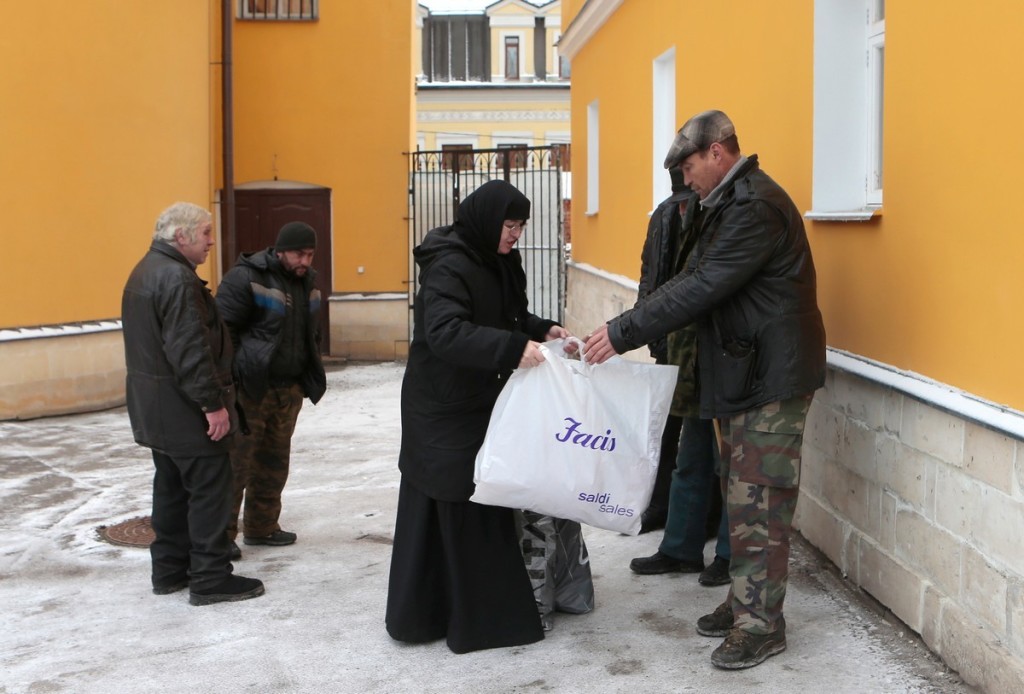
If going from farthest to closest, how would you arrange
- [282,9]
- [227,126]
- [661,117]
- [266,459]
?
1. [282,9]
2. [227,126]
3. [661,117]
4. [266,459]

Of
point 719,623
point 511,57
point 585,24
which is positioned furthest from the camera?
point 511,57

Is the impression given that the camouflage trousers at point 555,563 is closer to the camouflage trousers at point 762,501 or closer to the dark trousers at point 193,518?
the camouflage trousers at point 762,501

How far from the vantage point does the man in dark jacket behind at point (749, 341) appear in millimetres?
4285

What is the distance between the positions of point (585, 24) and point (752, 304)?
902 centimetres

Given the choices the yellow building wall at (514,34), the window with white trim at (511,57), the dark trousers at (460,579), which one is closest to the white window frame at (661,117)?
the dark trousers at (460,579)

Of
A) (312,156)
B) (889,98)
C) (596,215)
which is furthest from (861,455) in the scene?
(312,156)

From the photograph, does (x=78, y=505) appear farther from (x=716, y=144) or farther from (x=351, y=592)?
(x=716, y=144)

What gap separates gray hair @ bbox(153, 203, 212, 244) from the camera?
5348 millimetres

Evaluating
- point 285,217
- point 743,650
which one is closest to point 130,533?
point 743,650

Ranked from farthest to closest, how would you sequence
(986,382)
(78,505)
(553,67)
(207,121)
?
(553,67), (207,121), (78,505), (986,382)

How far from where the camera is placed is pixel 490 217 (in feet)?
14.9

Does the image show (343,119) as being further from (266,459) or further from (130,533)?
(266,459)

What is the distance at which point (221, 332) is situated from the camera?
5.56 metres

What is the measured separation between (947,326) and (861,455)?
951 mm
